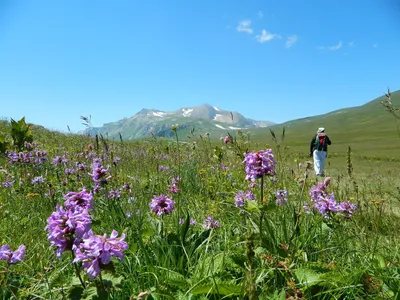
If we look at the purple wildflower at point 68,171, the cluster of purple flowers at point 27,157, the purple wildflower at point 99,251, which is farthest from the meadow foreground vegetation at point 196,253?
the cluster of purple flowers at point 27,157

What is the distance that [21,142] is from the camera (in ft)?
37.9

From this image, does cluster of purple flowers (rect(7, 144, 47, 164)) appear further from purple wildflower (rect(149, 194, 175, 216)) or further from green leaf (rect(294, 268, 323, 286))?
green leaf (rect(294, 268, 323, 286))

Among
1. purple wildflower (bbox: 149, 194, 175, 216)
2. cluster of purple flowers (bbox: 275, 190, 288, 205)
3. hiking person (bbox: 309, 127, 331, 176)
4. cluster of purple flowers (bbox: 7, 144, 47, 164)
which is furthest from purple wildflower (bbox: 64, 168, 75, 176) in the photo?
hiking person (bbox: 309, 127, 331, 176)

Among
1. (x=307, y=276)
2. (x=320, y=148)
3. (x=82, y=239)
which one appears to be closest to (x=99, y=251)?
(x=82, y=239)

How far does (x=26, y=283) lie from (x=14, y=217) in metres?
2.59

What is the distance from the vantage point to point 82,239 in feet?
A: 6.22

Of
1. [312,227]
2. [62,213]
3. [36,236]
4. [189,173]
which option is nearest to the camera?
[62,213]

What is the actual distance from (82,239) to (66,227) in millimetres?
119

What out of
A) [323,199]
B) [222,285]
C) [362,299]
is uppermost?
[323,199]

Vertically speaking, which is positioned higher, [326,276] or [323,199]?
[323,199]

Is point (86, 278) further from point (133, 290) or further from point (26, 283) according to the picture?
point (26, 283)

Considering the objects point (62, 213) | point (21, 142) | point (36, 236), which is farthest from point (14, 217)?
point (21, 142)

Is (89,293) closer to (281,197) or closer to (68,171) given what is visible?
(281,197)

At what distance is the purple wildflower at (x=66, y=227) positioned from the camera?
6.14 feet
